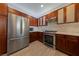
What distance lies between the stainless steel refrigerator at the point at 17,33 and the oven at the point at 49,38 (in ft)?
2.72

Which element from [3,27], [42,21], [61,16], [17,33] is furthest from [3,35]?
[61,16]

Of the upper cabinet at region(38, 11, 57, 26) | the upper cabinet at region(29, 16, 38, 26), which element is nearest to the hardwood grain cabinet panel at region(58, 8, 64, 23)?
the upper cabinet at region(38, 11, 57, 26)

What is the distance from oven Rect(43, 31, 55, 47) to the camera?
4.49 metres

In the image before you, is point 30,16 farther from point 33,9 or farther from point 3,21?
point 3,21

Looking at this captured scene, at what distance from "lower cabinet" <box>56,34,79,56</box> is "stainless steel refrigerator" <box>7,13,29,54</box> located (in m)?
1.23

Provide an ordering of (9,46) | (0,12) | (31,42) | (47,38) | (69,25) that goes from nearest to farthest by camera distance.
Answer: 1. (0,12)
2. (9,46)
3. (69,25)
4. (31,42)
5. (47,38)

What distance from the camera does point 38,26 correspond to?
4469 mm

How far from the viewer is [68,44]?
3.55 m

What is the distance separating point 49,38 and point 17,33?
141 cm

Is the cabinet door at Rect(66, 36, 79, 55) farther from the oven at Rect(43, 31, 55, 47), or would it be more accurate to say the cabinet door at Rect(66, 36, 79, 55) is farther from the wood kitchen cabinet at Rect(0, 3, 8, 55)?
the wood kitchen cabinet at Rect(0, 3, 8, 55)

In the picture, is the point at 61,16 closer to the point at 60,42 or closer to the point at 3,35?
the point at 60,42

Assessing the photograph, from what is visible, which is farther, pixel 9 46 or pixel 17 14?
pixel 17 14

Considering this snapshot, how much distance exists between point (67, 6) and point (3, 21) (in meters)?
2.10

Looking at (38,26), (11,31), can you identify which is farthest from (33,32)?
(11,31)
